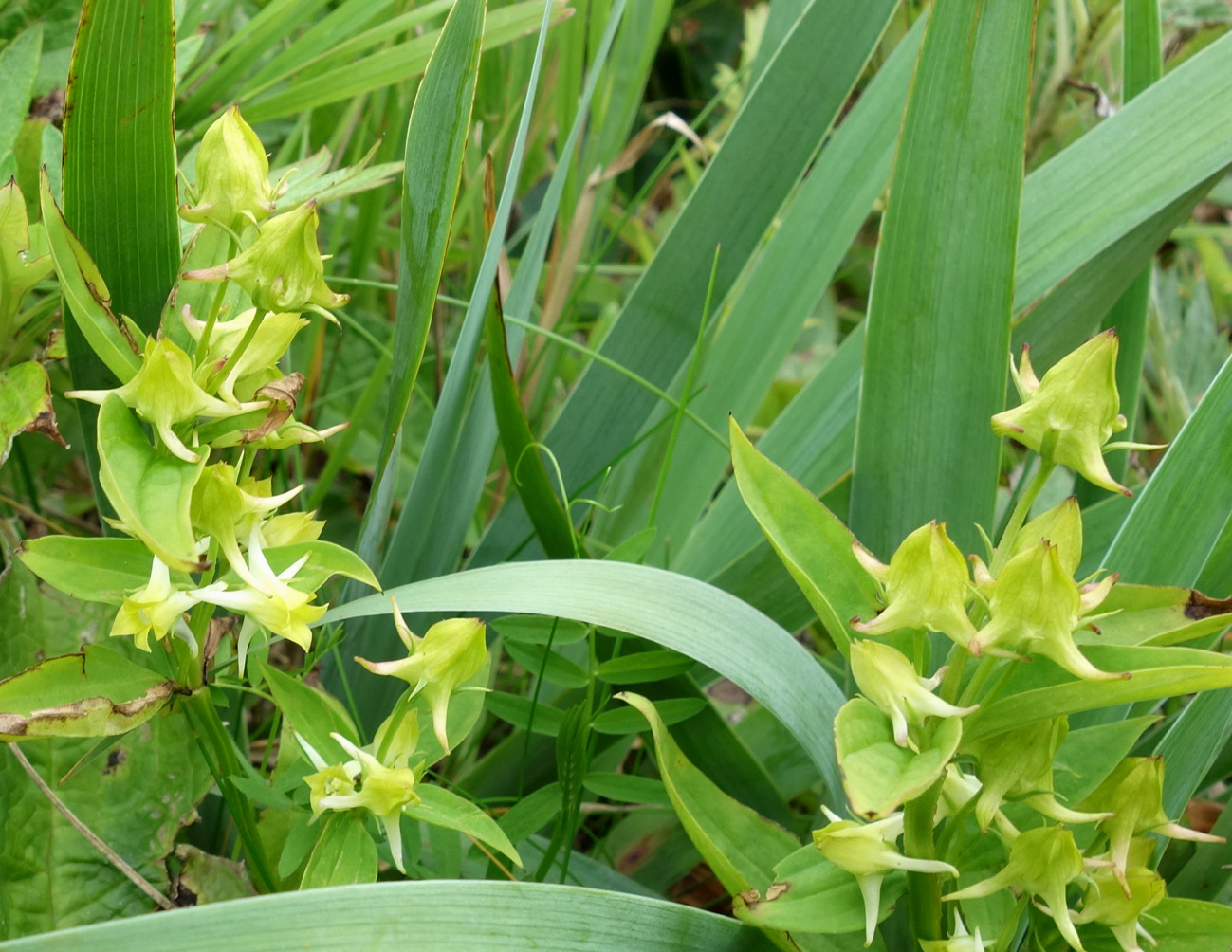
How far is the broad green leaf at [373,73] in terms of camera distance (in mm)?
Result: 785

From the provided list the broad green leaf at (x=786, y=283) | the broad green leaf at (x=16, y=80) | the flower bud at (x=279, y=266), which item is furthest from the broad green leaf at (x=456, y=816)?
the broad green leaf at (x=16, y=80)

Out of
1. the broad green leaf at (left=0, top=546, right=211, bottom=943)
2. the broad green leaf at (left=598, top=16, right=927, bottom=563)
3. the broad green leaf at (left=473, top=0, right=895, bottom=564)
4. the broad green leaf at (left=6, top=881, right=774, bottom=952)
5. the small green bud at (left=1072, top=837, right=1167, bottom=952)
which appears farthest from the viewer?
the broad green leaf at (left=598, top=16, right=927, bottom=563)

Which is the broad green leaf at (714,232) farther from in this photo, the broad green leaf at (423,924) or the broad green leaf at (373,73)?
the broad green leaf at (423,924)

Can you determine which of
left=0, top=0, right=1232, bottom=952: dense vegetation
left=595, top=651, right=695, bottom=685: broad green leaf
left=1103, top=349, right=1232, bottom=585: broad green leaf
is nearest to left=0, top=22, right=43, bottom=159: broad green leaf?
left=0, top=0, right=1232, bottom=952: dense vegetation

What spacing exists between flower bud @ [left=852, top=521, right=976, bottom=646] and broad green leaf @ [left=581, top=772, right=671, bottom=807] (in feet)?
0.81

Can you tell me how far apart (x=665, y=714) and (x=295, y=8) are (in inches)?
23.4

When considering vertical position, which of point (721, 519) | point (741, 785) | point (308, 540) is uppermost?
point (308, 540)

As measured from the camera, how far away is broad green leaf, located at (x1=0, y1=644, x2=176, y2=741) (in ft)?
1.45

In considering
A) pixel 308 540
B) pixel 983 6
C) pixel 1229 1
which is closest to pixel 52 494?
pixel 308 540

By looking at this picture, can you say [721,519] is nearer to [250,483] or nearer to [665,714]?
[665,714]

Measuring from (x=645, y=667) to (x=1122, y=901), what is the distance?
259mm

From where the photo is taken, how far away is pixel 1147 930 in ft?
1.70

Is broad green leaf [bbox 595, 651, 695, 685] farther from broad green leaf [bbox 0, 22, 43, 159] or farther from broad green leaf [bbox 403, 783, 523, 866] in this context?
broad green leaf [bbox 0, 22, 43, 159]

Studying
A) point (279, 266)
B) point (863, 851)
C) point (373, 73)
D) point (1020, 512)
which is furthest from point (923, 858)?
point (373, 73)
